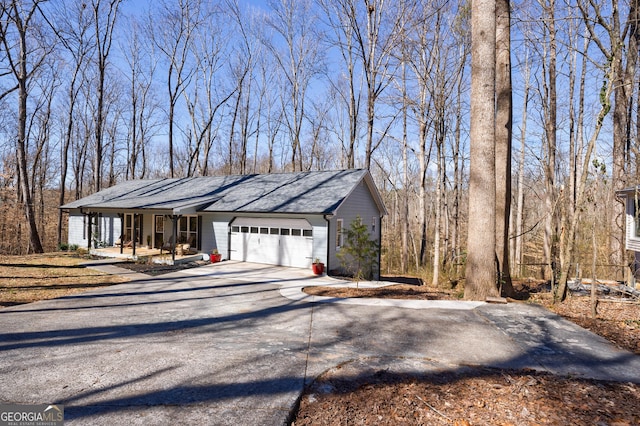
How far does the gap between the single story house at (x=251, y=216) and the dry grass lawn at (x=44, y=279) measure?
277 cm

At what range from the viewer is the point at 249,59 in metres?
25.9

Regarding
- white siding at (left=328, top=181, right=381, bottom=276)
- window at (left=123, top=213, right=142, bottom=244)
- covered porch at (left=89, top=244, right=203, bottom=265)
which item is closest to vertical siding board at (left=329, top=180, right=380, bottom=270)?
white siding at (left=328, top=181, right=381, bottom=276)

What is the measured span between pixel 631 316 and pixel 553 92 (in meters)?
12.6

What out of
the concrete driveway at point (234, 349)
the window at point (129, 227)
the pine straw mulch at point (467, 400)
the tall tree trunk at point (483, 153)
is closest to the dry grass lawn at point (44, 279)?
the concrete driveway at point (234, 349)

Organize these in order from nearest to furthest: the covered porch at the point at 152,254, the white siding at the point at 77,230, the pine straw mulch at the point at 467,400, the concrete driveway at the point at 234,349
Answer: the pine straw mulch at the point at 467,400, the concrete driveway at the point at 234,349, the covered porch at the point at 152,254, the white siding at the point at 77,230

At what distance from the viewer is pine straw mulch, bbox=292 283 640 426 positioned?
2.96 meters

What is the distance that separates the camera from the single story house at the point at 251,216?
12625 millimetres

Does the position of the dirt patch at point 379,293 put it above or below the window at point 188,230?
below

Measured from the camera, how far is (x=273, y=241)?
1331 centimetres

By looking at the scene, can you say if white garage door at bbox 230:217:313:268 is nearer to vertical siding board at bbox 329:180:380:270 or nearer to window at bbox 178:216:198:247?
vertical siding board at bbox 329:180:380:270

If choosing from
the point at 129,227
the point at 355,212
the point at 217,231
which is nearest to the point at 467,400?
the point at 355,212

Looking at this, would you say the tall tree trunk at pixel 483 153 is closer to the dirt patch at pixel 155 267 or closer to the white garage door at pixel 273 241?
the white garage door at pixel 273 241

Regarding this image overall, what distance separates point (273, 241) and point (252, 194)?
119 inches

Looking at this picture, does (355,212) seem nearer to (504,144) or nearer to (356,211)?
(356,211)
